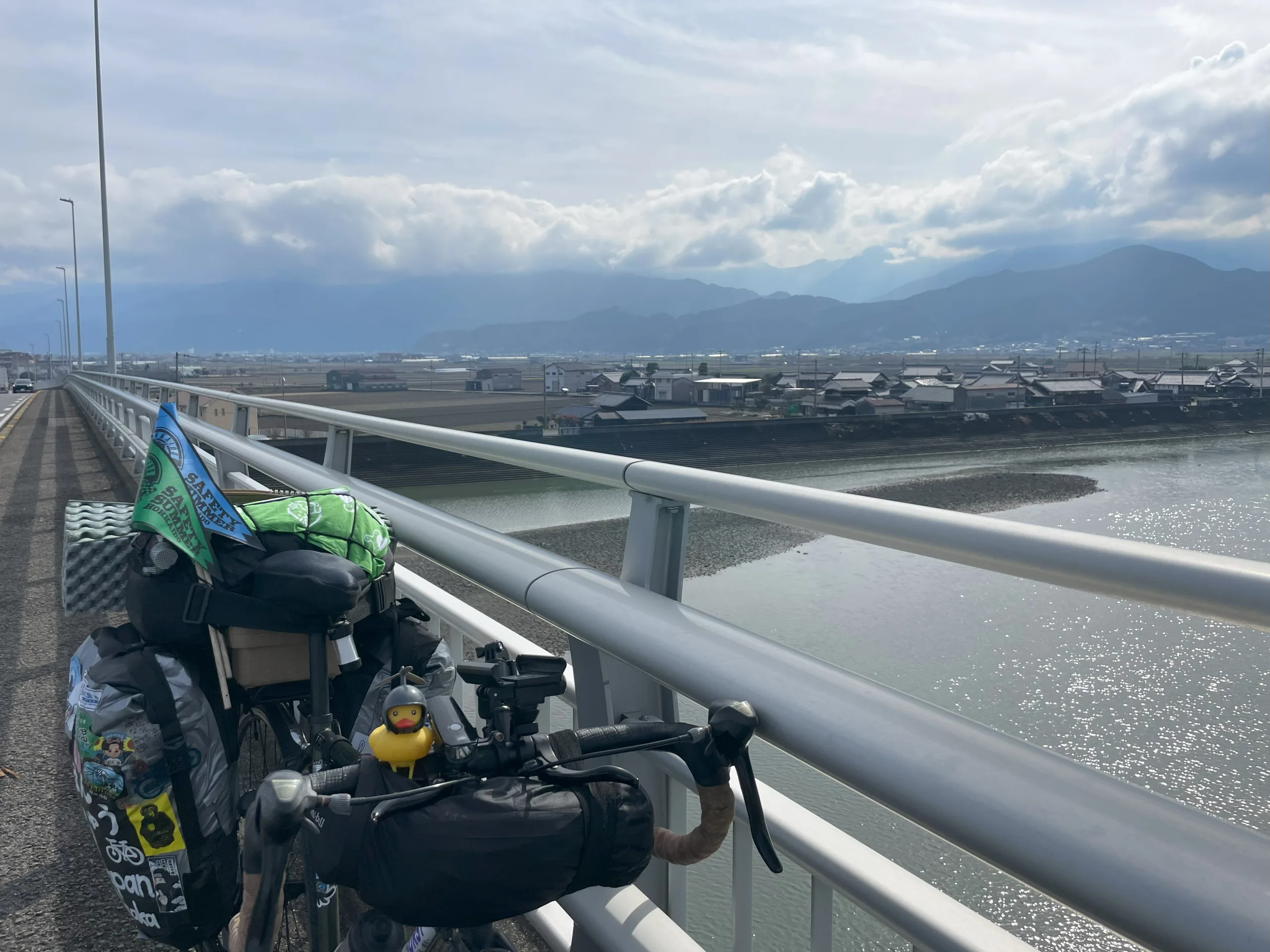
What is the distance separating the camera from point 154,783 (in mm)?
1819

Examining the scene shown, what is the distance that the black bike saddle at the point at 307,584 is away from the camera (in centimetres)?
181

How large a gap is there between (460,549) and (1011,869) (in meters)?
1.45

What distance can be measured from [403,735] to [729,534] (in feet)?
38.6

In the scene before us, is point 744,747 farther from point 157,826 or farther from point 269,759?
point 269,759

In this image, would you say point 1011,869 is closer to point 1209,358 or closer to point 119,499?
point 119,499

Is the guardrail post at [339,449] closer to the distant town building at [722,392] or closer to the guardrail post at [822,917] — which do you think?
the guardrail post at [822,917]

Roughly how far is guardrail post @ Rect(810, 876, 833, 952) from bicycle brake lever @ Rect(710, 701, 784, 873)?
0.91 feet

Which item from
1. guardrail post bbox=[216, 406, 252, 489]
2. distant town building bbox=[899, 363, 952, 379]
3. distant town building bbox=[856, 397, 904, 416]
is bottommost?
distant town building bbox=[856, 397, 904, 416]

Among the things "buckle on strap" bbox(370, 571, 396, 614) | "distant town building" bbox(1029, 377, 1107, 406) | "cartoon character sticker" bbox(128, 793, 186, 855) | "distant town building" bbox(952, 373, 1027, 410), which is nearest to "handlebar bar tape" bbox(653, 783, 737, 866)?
"buckle on strap" bbox(370, 571, 396, 614)

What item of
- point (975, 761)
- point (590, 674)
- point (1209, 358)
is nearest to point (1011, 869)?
point (975, 761)

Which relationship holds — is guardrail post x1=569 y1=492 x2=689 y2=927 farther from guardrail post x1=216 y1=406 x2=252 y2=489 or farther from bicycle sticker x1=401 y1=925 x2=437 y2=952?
guardrail post x1=216 y1=406 x2=252 y2=489

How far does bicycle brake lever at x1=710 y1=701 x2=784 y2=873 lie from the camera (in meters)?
1.07

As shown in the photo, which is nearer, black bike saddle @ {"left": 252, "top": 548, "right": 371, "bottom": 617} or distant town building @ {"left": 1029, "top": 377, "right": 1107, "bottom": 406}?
→ black bike saddle @ {"left": 252, "top": 548, "right": 371, "bottom": 617}

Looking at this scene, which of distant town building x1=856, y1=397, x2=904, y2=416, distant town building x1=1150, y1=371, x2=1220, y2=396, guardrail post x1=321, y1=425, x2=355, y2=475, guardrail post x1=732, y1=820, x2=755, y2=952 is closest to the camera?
guardrail post x1=732, y1=820, x2=755, y2=952
